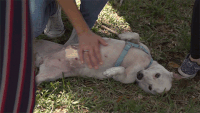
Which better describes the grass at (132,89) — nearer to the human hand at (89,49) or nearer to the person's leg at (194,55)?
the person's leg at (194,55)

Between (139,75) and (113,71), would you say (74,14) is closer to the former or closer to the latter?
(113,71)

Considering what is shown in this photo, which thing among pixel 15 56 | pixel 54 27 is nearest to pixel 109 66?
pixel 54 27

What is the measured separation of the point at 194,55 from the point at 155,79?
0.59 meters

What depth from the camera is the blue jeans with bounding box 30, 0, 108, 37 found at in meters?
1.82

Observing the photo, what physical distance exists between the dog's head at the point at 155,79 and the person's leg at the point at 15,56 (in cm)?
117

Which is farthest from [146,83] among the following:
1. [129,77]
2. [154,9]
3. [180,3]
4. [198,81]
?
[180,3]

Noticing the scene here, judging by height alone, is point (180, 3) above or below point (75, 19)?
above

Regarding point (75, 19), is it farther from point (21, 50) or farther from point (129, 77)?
point (21, 50)

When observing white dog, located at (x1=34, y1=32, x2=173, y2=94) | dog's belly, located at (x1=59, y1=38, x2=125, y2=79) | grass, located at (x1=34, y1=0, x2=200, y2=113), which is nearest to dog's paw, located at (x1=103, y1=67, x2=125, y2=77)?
white dog, located at (x1=34, y1=32, x2=173, y2=94)

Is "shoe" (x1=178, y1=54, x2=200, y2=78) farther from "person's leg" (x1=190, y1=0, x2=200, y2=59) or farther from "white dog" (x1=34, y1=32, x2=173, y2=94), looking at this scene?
"white dog" (x1=34, y1=32, x2=173, y2=94)

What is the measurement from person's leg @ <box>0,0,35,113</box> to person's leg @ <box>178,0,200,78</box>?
1565mm

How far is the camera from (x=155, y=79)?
5.79ft

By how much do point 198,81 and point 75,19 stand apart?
5.01 feet

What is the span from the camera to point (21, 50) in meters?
0.87
